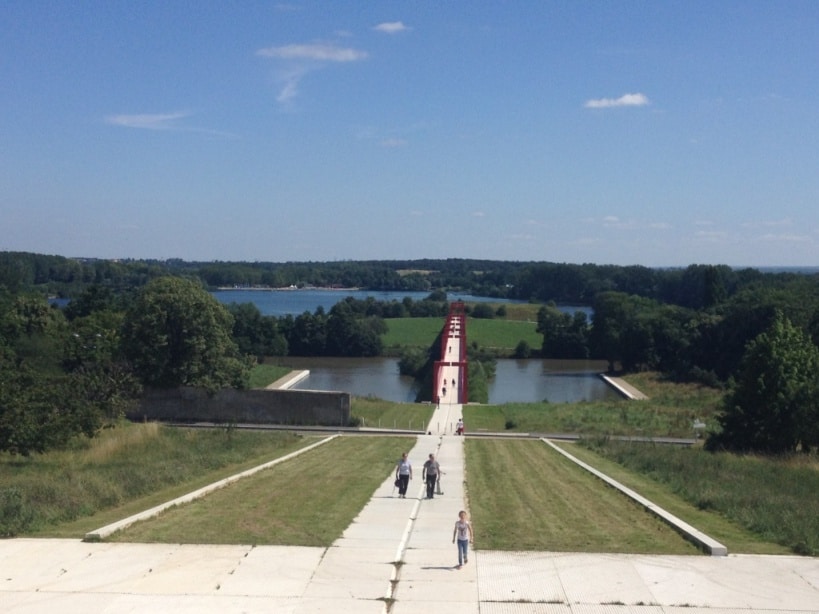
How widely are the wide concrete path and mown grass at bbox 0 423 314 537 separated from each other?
168 cm

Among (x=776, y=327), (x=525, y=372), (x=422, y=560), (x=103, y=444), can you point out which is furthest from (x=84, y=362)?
(x=525, y=372)

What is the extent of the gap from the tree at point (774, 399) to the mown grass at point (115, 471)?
16286 millimetres

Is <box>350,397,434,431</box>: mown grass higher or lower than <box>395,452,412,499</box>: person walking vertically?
lower

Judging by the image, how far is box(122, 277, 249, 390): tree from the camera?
4634 centimetres

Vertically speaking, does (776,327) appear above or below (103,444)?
above

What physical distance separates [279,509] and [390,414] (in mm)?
32903

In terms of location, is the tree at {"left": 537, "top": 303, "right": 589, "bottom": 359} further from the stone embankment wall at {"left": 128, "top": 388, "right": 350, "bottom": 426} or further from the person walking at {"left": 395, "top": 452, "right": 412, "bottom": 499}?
the person walking at {"left": 395, "top": 452, "right": 412, "bottom": 499}

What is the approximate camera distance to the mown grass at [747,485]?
1642 centimetres

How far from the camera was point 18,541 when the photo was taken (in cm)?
1482

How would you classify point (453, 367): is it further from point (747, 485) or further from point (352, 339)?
point (747, 485)

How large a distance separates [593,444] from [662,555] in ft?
71.2

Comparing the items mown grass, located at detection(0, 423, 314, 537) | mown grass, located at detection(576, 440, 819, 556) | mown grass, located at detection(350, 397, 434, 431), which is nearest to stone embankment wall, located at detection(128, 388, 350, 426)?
mown grass, located at detection(350, 397, 434, 431)

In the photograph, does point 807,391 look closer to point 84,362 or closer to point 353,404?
point 353,404

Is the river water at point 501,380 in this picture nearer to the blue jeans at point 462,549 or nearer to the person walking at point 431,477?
the person walking at point 431,477
